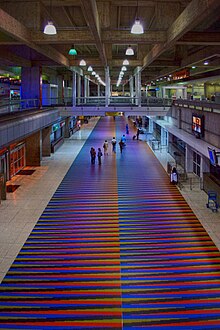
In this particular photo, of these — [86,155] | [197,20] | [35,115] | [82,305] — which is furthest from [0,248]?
[86,155]

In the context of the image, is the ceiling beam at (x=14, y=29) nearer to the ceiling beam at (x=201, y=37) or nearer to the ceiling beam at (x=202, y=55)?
the ceiling beam at (x=201, y=37)

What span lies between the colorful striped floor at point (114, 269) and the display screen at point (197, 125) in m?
4.17

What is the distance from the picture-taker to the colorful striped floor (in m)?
6.62

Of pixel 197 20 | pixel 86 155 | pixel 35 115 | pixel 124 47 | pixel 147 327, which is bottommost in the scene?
pixel 147 327

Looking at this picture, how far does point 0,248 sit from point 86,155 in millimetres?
15926

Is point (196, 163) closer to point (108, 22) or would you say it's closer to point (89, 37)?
point (89, 37)

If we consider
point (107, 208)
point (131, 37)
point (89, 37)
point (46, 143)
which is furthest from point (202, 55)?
point (46, 143)

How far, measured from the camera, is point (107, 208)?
13.4 meters

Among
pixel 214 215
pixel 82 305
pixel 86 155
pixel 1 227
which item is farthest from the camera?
pixel 86 155

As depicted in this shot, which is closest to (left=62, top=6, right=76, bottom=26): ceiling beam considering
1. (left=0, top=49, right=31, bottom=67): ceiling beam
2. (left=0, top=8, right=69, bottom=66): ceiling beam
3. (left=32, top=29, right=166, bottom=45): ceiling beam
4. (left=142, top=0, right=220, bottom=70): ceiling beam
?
(left=32, top=29, right=166, bottom=45): ceiling beam

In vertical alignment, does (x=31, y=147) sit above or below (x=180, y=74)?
below

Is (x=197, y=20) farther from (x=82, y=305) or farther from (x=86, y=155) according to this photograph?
(x=86, y=155)

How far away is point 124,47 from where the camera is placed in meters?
26.0

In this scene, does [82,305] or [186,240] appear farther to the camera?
[186,240]
